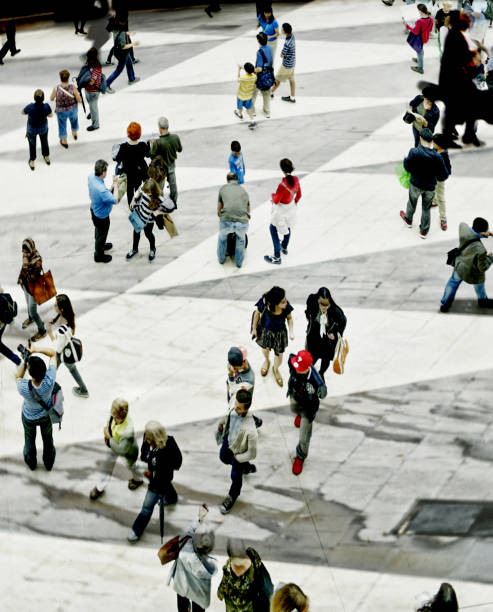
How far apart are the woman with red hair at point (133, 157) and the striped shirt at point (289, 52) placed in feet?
15.4

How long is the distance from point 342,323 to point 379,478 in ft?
4.74

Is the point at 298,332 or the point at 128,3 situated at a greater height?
the point at 128,3

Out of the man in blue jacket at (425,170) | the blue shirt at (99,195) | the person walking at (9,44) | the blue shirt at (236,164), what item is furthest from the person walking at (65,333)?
the person walking at (9,44)

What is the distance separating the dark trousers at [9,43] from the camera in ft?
67.8

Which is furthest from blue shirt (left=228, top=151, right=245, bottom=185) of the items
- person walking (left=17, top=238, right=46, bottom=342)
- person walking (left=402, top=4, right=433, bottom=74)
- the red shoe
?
person walking (left=402, top=4, right=433, bottom=74)

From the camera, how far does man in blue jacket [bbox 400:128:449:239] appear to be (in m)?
11.5

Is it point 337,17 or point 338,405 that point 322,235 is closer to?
point 338,405

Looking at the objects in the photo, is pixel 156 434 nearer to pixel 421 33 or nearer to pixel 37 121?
pixel 37 121

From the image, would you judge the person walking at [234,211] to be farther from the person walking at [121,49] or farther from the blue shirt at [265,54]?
the person walking at [121,49]

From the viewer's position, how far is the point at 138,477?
830cm

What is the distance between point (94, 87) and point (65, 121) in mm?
753

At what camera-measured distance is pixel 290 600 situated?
18.3ft

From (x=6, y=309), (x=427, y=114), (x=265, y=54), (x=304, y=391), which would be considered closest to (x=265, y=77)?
(x=265, y=54)

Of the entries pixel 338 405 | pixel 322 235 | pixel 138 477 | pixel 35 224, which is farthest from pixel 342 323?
pixel 35 224
